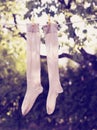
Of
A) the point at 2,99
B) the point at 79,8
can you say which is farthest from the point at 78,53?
the point at 2,99

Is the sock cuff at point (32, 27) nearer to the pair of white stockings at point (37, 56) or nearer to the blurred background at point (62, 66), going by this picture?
the pair of white stockings at point (37, 56)

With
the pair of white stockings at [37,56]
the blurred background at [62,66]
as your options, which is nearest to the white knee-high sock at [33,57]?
the pair of white stockings at [37,56]

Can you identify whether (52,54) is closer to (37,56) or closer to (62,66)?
(37,56)

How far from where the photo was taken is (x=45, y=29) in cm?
228

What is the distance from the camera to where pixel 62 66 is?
3.52 metres

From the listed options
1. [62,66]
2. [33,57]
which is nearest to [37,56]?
[33,57]

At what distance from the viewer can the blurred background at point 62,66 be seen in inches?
139

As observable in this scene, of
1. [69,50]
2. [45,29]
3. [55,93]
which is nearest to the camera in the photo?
[45,29]

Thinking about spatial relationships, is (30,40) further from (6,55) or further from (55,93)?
(6,55)

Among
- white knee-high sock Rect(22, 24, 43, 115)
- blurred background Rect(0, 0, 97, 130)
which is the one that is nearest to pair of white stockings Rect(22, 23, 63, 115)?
white knee-high sock Rect(22, 24, 43, 115)

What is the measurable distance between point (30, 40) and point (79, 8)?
140cm

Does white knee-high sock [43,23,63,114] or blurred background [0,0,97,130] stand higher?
white knee-high sock [43,23,63,114]

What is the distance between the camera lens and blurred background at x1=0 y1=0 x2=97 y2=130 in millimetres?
3533

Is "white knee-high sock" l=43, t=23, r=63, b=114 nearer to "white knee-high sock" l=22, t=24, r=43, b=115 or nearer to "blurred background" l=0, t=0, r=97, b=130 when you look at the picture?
"white knee-high sock" l=22, t=24, r=43, b=115
